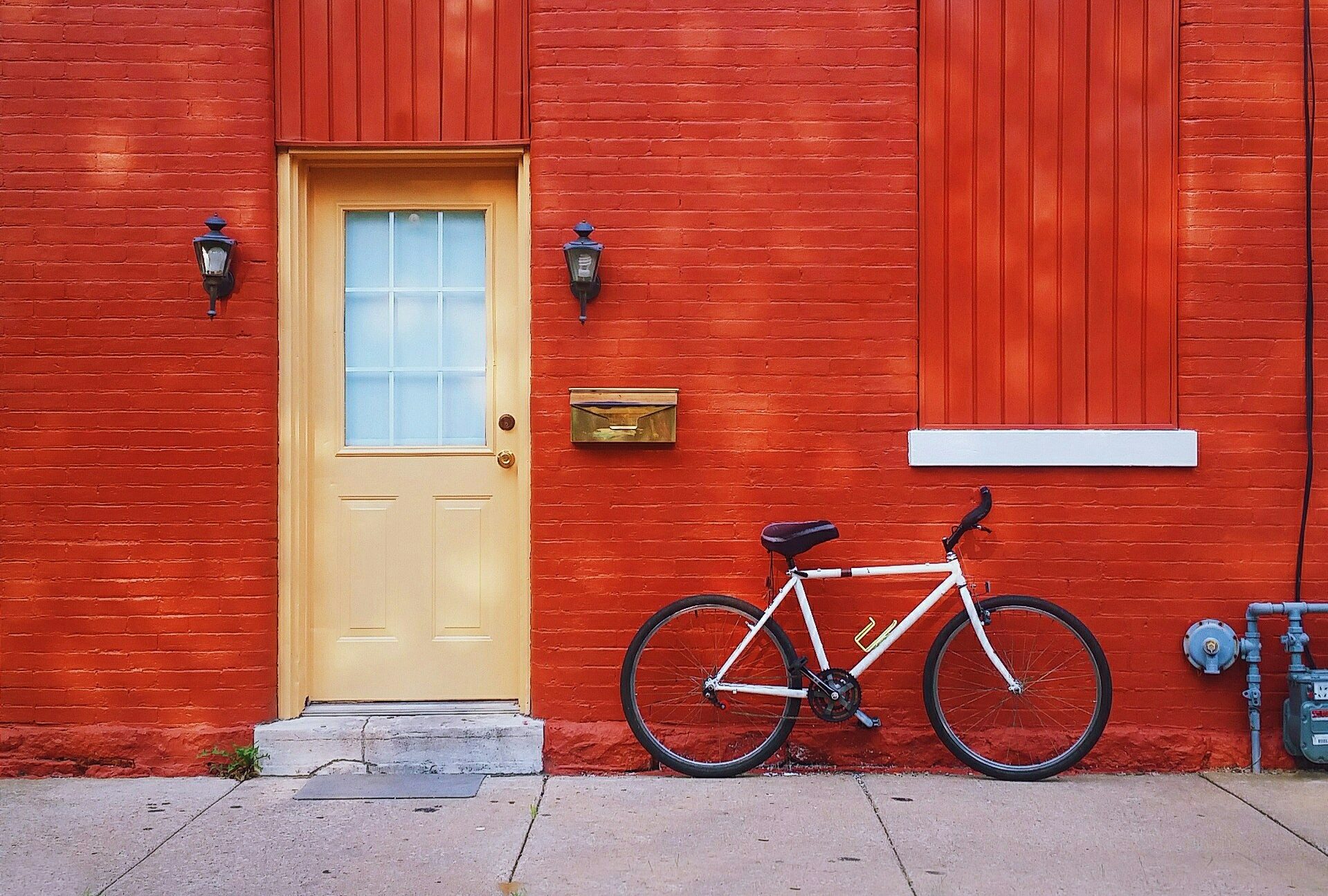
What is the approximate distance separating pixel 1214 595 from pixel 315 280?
14.5 ft

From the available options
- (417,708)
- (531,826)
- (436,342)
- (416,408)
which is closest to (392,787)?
(417,708)

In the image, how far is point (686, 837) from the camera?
414 cm

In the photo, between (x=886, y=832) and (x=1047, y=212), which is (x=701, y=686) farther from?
(x=1047, y=212)

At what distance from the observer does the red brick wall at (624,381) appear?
16.4 feet

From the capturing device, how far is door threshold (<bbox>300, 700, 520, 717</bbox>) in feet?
16.8

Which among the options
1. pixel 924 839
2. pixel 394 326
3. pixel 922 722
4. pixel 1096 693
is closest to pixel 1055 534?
pixel 1096 693

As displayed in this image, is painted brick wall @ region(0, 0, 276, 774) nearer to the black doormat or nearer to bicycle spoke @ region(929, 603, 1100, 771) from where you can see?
the black doormat

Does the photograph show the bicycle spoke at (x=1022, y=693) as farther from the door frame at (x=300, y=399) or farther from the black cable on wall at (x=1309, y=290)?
the door frame at (x=300, y=399)

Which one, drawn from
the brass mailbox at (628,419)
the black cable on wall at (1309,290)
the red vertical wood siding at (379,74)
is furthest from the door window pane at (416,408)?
the black cable on wall at (1309,290)

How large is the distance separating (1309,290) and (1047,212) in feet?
3.99

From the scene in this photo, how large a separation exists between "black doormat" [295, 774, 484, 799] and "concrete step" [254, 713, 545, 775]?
1.9 inches

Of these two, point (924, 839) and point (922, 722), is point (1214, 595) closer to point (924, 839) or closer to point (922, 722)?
point (922, 722)

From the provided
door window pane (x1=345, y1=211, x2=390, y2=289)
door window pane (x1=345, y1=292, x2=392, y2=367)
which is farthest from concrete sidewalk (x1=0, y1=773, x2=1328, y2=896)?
door window pane (x1=345, y1=211, x2=390, y2=289)

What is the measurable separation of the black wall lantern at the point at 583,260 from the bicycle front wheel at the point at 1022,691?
2213 millimetres
